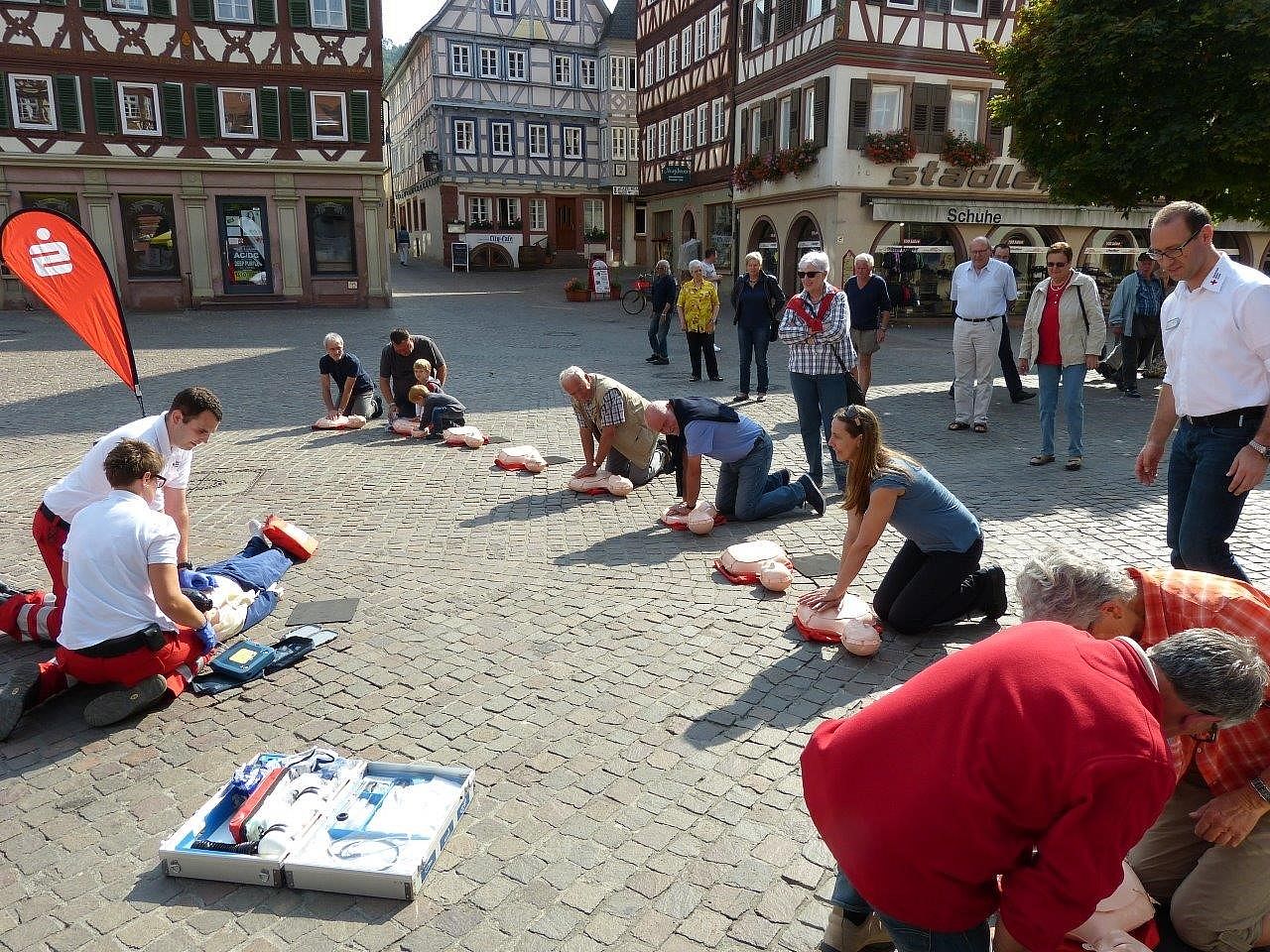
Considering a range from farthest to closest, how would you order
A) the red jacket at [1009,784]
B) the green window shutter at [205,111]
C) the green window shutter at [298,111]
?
the green window shutter at [298,111] < the green window shutter at [205,111] < the red jacket at [1009,784]

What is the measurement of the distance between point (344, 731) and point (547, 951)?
1727 mm

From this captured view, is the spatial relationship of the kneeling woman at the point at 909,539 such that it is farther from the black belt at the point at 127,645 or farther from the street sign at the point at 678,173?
the street sign at the point at 678,173

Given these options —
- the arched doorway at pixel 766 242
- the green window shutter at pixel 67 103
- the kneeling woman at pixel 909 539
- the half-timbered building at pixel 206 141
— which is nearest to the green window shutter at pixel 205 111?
the half-timbered building at pixel 206 141

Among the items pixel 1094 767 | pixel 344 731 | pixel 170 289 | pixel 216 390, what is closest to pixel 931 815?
pixel 1094 767

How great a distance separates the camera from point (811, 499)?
7.69 metres

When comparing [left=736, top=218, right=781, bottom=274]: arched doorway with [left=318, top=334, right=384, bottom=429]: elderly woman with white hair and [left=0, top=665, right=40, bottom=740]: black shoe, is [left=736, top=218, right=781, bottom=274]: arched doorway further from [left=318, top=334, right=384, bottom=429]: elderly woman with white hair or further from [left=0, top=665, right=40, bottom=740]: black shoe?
[left=0, top=665, right=40, bottom=740]: black shoe

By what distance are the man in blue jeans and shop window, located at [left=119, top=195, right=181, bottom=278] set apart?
24709 millimetres

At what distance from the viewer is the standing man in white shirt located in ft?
33.6

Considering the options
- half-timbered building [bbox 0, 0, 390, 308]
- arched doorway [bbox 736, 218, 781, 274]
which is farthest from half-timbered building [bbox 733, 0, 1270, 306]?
half-timbered building [bbox 0, 0, 390, 308]

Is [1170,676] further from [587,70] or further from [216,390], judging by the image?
[587,70]

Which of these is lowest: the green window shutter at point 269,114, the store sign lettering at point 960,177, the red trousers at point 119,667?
the red trousers at point 119,667

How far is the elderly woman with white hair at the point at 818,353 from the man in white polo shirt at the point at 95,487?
15.4 ft

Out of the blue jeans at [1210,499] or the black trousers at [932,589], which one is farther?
the black trousers at [932,589]

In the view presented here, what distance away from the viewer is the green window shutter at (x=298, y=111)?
27406mm
